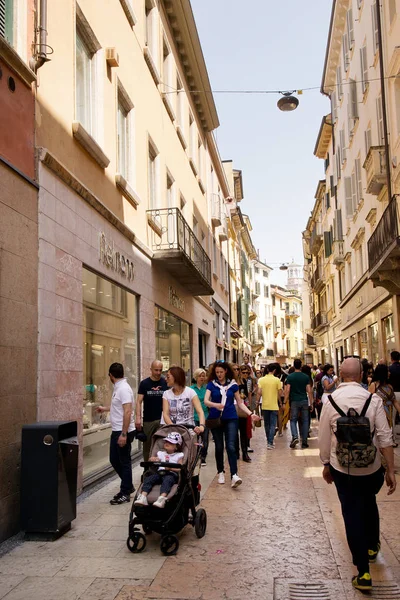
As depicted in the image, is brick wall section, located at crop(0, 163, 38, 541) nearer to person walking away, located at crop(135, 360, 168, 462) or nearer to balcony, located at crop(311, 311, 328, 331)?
person walking away, located at crop(135, 360, 168, 462)

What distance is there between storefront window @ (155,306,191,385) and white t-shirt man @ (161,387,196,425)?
23.7 ft

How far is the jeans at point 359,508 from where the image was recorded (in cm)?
481

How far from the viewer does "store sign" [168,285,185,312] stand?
16406mm

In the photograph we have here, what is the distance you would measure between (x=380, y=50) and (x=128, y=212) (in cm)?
1050

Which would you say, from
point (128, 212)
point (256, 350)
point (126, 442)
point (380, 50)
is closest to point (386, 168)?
point (380, 50)

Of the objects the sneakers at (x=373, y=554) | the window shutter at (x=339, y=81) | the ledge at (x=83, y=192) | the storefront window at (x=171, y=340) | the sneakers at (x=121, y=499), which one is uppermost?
the window shutter at (x=339, y=81)

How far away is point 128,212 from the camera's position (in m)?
12.2

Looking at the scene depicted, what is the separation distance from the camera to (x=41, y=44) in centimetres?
738

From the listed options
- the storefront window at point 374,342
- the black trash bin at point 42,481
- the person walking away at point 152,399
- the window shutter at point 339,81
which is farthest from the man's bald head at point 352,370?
the window shutter at point 339,81

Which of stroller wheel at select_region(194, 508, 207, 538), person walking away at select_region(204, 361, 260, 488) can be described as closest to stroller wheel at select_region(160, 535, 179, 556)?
stroller wheel at select_region(194, 508, 207, 538)

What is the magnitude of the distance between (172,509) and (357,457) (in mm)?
1975

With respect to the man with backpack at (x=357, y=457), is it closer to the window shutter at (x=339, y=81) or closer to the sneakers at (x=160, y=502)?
the sneakers at (x=160, y=502)

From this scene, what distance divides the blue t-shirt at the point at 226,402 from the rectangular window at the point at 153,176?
6.78m

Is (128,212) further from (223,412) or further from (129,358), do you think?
(223,412)
